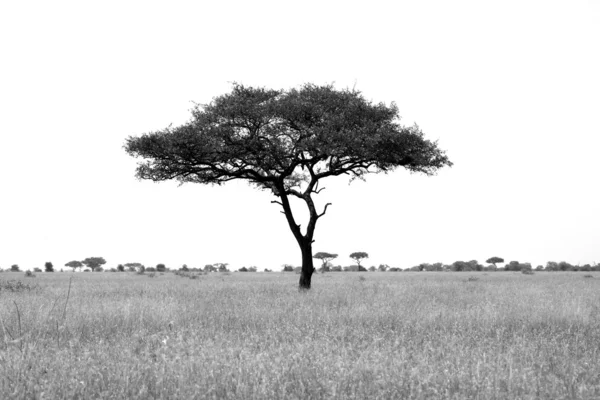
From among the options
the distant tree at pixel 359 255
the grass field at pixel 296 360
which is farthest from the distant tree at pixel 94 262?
the grass field at pixel 296 360

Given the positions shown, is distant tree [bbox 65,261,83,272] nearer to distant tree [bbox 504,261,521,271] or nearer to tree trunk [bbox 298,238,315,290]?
distant tree [bbox 504,261,521,271]

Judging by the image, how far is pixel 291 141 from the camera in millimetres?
22891

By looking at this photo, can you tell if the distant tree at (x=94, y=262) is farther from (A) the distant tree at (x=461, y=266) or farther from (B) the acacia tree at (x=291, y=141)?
(B) the acacia tree at (x=291, y=141)

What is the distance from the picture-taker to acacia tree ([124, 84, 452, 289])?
21453 mm

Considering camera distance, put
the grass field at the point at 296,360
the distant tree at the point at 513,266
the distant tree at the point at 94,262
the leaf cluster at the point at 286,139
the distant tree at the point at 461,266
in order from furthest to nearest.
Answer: the distant tree at the point at 94,262 < the distant tree at the point at 461,266 < the distant tree at the point at 513,266 < the leaf cluster at the point at 286,139 < the grass field at the point at 296,360

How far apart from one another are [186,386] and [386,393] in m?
2.13

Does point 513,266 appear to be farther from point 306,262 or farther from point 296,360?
point 296,360

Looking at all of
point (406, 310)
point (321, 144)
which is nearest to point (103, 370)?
point (406, 310)

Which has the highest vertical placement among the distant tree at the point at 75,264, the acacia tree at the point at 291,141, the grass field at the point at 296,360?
the acacia tree at the point at 291,141

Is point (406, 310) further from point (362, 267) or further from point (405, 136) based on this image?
point (362, 267)

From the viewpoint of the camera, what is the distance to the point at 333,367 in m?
6.43

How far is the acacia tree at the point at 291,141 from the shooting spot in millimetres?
21453

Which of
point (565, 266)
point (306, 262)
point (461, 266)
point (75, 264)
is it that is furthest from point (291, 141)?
point (75, 264)

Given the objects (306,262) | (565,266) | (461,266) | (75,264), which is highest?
(306,262)
